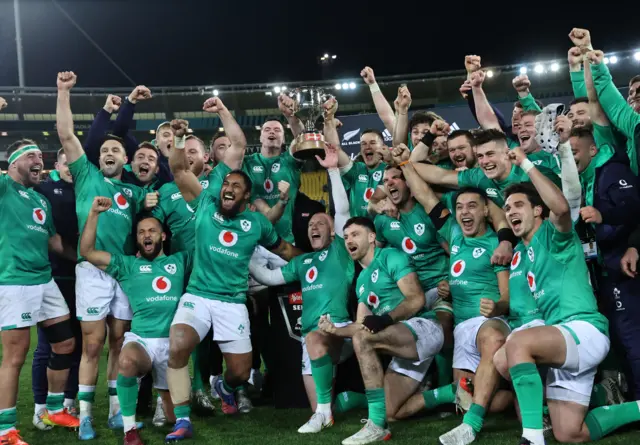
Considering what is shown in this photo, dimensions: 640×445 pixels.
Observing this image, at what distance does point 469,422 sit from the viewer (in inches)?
150

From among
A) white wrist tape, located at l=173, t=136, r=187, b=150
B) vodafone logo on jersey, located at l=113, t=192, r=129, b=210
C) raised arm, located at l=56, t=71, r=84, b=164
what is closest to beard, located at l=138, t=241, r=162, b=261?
vodafone logo on jersey, located at l=113, t=192, r=129, b=210

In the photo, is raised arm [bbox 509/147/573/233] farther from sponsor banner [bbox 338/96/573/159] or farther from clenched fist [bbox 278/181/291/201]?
sponsor banner [bbox 338/96/573/159]

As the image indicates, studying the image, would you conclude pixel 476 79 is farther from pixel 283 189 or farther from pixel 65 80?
pixel 65 80

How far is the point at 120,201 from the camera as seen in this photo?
5.14m

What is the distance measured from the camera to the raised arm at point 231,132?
5.32m

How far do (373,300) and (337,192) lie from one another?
3.19 feet

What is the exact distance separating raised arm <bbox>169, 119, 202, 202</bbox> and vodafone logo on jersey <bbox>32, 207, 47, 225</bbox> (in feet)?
3.40

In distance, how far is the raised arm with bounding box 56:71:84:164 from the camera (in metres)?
4.88

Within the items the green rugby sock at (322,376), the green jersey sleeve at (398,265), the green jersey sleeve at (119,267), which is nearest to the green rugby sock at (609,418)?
the green jersey sleeve at (398,265)

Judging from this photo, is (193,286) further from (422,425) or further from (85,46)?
(85,46)

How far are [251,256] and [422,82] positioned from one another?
19.3 meters

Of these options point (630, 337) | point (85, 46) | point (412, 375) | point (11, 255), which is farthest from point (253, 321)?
point (85, 46)

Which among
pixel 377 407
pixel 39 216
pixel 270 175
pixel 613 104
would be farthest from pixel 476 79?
pixel 39 216

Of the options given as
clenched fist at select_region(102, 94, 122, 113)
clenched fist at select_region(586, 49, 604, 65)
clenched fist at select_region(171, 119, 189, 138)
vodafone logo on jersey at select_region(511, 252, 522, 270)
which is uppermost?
clenched fist at select_region(102, 94, 122, 113)
